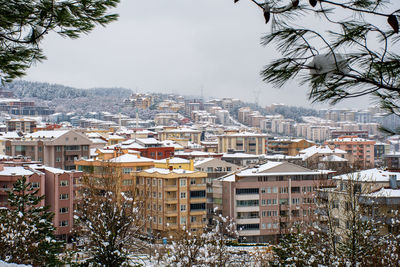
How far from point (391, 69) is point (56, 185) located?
2158 cm

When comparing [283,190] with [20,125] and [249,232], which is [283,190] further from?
[20,125]

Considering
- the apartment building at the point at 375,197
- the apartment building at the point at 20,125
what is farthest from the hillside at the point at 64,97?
the apartment building at the point at 375,197

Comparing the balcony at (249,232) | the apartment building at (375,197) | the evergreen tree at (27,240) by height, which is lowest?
the balcony at (249,232)

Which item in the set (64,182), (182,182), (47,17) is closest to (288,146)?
(182,182)

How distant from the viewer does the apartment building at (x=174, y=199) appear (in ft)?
80.2

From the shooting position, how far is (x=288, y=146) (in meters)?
67.2

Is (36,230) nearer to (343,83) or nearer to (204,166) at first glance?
(343,83)

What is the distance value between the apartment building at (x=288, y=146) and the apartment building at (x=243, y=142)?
4004mm

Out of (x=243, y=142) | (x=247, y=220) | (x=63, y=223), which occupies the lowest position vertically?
(x=247, y=220)

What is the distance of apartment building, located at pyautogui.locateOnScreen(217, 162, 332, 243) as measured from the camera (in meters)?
25.6

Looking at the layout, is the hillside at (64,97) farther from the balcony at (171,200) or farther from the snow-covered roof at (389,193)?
the snow-covered roof at (389,193)

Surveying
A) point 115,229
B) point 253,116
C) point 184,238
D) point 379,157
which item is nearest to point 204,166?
point 184,238

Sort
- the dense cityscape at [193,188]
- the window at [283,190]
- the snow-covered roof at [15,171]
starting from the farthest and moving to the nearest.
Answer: the window at [283,190], the snow-covered roof at [15,171], the dense cityscape at [193,188]

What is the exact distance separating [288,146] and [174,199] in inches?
1748
